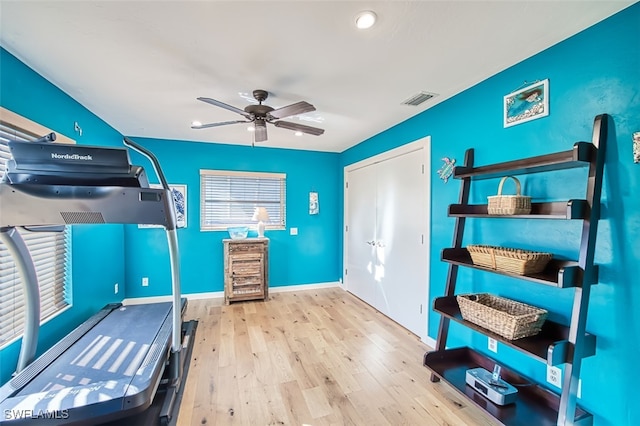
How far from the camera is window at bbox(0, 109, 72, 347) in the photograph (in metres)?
1.79

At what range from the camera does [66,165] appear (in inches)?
58.1

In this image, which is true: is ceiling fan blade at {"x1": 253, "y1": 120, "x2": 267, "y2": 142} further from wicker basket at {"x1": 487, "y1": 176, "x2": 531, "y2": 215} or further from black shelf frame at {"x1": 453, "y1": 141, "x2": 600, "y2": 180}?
wicker basket at {"x1": 487, "y1": 176, "x2": 531, "y2": 215}

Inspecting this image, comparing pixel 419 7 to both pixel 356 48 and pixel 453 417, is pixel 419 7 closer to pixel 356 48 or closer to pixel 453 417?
pixel 356 48

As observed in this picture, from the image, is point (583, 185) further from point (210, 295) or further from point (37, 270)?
point (210, 295)

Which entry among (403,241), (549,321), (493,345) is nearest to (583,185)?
(549,321)

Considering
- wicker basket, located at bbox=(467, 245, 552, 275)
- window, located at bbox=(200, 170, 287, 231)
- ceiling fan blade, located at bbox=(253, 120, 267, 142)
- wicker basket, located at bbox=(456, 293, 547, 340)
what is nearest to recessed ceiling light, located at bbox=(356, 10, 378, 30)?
ceiling fan blade, located at bbox=(253, 120, 267, 142)

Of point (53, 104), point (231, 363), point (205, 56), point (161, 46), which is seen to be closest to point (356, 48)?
point (205, 56)

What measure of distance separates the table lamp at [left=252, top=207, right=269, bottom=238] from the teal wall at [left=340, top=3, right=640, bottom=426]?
290cm

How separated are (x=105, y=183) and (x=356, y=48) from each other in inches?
68.6

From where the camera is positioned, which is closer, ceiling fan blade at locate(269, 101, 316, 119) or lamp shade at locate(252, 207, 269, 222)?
ceiling fan blade at locate(269, 101, 316, 119)

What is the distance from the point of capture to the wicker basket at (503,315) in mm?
1678

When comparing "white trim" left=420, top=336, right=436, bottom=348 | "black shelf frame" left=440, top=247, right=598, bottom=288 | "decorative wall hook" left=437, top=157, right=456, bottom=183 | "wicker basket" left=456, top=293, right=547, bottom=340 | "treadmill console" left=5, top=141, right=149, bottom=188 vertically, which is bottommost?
"white trim" left=420, top=336, right=436, bottom=348

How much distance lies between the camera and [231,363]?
251 centimetres

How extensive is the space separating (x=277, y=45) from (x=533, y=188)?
78.2 inches
